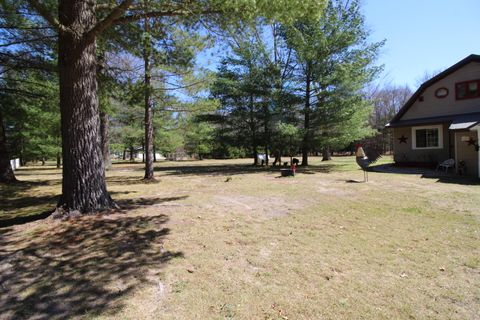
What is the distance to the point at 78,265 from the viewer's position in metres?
3.91

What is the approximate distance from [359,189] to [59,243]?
8316mm

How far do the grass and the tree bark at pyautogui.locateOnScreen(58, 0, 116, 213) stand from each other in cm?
62

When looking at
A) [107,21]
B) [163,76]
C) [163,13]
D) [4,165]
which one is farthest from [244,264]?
[4,165]

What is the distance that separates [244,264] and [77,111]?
4.03 meters

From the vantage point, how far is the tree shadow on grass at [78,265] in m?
3.15

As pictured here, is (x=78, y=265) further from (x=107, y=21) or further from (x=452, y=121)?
(x=452, y=121)

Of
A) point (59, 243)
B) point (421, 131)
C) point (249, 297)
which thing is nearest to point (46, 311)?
point (59, 243)

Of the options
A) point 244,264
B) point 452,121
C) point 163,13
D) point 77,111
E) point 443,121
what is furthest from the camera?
point 443,121

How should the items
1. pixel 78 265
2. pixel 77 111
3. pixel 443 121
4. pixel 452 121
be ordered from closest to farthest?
pixel 78 265, pixel 77 111, pixel 452 121, pixel 443 121

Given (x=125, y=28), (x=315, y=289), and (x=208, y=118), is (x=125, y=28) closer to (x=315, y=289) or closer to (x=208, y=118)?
(x=315, y=289)

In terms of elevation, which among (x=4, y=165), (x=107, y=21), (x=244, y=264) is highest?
(x=107, y=21)

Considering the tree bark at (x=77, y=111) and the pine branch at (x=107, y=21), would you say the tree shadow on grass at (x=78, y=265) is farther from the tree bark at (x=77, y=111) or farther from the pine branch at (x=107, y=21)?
the pine branch at (x=107, y=21)

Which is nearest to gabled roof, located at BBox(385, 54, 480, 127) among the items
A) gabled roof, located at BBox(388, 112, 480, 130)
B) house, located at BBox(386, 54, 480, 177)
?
house, located at BBox(386, 54, 480, 177)

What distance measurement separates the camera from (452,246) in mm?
4684
